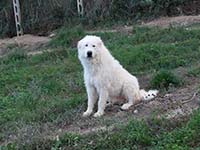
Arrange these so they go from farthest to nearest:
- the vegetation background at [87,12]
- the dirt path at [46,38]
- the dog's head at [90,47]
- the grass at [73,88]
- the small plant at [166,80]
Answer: the vegetation background at [87,12] < the dirt path at [46,38] < the small plant at [166,80] < the dog's head at [90,47] < the grass at [73,88]

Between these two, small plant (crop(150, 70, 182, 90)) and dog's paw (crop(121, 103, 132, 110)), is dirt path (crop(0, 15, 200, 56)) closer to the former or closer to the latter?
small plant (crop(150, 70, 182, 90))

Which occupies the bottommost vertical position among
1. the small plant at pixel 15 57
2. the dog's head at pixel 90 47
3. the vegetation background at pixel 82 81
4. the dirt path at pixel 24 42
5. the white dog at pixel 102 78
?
the dirt path at pixel 24 42

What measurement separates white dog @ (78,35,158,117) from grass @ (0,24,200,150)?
39 centimetres

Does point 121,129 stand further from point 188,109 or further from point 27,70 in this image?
point 27,70

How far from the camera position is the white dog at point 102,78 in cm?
766

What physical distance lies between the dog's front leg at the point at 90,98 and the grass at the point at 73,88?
6.0 inches

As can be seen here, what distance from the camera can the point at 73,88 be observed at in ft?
31.2

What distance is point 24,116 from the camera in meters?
8.15

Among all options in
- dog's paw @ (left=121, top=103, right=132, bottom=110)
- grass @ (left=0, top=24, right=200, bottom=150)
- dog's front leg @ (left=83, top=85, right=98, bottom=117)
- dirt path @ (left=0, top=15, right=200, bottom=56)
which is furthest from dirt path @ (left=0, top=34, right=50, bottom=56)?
dog's paw @ (left=121, top=103, right=132, bottom=110)

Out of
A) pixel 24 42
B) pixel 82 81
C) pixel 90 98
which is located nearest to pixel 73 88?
pixel 82 81

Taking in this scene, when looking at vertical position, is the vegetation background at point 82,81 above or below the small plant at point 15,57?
above

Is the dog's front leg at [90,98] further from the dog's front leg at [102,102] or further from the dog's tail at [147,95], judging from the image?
the dog's tail at [147,95]

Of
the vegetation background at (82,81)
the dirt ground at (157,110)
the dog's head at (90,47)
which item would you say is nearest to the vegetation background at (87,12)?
the vegetation background at (82,81)

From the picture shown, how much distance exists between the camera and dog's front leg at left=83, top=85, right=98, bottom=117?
7887 millimetres
